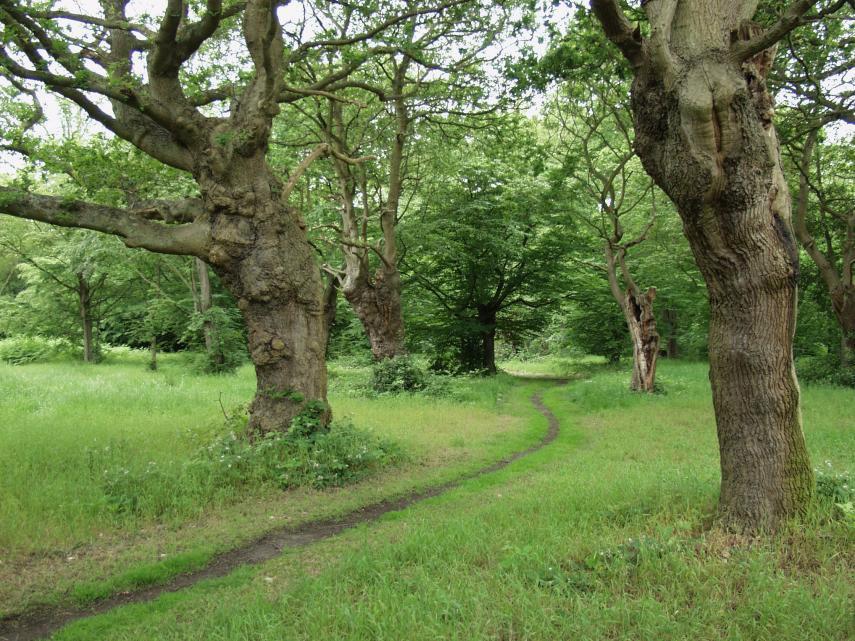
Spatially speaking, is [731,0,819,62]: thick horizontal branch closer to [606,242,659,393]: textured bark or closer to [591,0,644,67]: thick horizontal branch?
[591,0,644,67]: thick horizontal branch

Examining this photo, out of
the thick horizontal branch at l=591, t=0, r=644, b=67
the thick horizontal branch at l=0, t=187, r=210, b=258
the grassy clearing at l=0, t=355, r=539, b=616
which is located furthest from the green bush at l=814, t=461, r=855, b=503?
the thick horizontal branch at l=0, t=187, r=210, b=258

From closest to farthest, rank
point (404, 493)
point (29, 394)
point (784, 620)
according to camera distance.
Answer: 1. point (784, 620)
2. point (404, 493)
3. point (29, 394)

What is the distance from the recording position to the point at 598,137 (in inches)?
725

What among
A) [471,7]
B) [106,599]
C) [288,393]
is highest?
[471,7]

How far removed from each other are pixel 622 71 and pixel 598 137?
9935mm

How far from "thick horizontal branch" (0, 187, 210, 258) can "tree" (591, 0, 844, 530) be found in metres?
6.76

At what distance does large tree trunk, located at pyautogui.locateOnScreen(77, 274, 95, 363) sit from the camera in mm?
26253

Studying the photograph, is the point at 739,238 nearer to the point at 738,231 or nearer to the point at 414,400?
the point at 738,231

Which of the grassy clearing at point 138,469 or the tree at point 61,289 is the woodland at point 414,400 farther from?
the tree at point 61,289

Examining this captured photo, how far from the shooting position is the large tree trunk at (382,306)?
63.7 ft

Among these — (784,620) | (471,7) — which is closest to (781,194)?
(784,620)

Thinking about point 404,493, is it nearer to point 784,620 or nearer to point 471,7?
point 784,620

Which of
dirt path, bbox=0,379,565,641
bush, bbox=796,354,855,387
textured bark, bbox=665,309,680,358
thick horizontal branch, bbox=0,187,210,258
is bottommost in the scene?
dirt path, bbox=0,379,565,641

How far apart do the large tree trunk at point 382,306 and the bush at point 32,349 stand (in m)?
18.5
